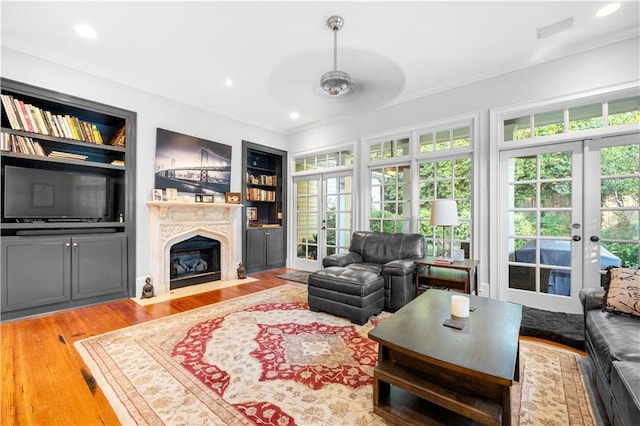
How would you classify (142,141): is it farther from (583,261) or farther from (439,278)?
(583,261)

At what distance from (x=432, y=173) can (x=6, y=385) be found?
466 cm

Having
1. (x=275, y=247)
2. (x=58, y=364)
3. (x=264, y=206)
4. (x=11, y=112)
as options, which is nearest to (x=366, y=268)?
(x=275, y=247)

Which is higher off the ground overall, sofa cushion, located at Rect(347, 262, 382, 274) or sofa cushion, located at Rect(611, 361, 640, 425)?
sofa cushion, located at Rect(347, 262, 382, 274)

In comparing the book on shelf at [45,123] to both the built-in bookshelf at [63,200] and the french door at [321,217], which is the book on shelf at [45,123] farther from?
the french door at [321,217]

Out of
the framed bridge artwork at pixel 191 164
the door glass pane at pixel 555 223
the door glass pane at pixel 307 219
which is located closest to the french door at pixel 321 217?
the door glass pane at pixel 307 219

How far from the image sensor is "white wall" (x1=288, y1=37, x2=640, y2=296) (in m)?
2.84

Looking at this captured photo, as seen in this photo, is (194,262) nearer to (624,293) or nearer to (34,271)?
(34,271)

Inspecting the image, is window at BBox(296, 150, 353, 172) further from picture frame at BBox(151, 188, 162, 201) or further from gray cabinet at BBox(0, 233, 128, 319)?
gray cabinet at BBox(0, 233, 128, 319)

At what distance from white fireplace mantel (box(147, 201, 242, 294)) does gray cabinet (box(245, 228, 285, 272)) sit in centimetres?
34

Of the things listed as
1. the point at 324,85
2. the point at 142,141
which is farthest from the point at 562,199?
the point at 142,141

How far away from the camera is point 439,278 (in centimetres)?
319

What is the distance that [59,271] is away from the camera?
3.13 m

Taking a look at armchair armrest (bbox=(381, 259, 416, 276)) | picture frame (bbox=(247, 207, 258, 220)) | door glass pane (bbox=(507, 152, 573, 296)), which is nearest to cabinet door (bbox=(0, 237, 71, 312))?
picture frame (bbox=(247, 207, 258, 220))

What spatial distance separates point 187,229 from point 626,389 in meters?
4.55
